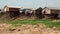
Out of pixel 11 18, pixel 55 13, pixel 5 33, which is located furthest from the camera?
pixel 55 13

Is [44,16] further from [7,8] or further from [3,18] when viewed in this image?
[7,8]

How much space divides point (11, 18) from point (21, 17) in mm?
2440

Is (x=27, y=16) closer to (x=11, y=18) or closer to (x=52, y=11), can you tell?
(x=11, y=18)

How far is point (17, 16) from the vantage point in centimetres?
4753

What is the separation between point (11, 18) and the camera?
46.2 m

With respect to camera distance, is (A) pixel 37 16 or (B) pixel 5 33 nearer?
(B) pixel 5 33

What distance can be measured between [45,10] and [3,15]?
1255 centimetres

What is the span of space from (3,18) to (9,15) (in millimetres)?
1563

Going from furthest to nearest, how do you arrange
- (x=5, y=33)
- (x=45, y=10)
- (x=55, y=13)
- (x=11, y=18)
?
(x=45, y=10) → (x=55, y=13) → (x=11, y=18) → (x=5, y=33)

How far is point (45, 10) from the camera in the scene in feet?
177

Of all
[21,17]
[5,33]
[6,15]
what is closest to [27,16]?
[21,17]

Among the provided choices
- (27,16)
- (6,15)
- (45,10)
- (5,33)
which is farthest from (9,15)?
(5,33)

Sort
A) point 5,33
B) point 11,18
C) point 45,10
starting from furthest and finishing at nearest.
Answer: point 45,10
point 11,18
point 5,33

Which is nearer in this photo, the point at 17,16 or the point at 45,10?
the point at 17,16
